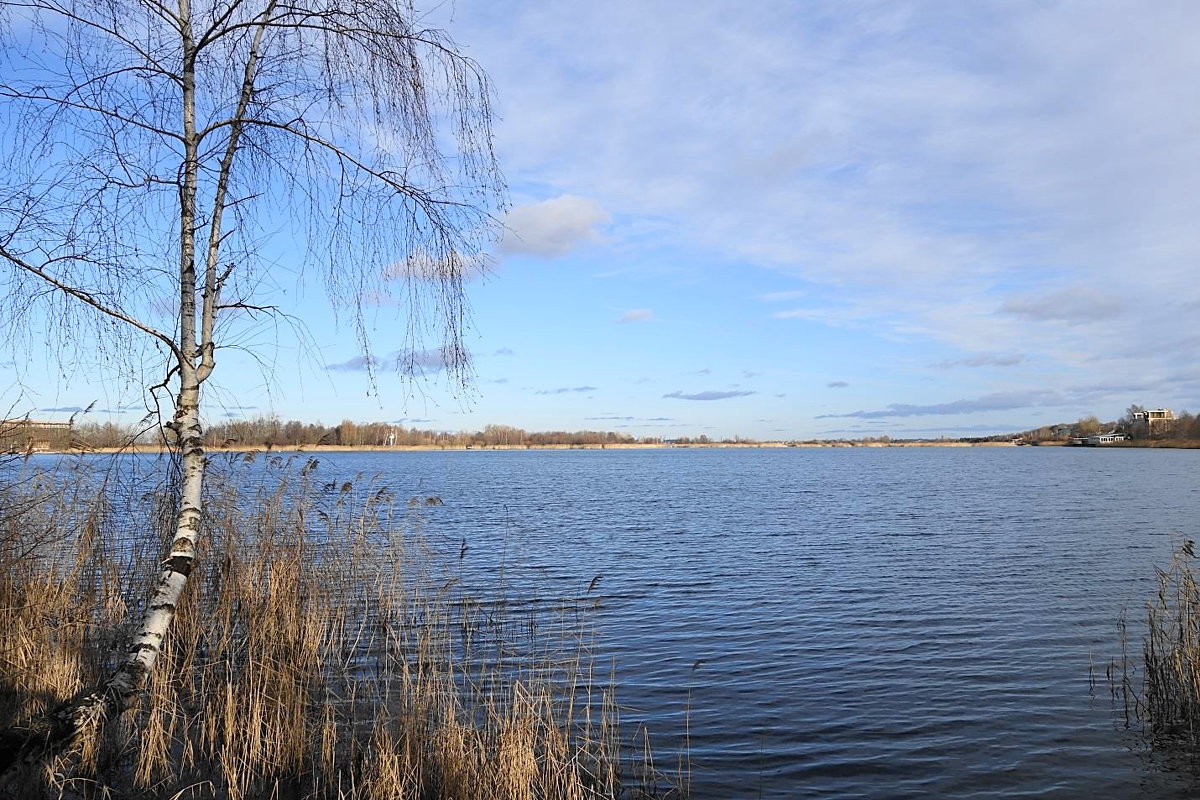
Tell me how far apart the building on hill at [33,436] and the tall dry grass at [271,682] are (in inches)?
19.3

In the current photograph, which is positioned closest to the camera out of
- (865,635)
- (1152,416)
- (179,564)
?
(179,564)

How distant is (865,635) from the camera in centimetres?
1378

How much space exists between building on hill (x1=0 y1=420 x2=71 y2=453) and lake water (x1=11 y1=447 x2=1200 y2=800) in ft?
23.4

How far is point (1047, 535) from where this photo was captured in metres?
26.5

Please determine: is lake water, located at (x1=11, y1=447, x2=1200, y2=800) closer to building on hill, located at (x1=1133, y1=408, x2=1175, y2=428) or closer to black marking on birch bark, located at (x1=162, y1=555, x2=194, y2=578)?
black marking on birch bark, located at (x1=162, y1=555, x2=194, y2=578)

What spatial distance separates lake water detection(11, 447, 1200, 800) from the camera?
27.1 ft

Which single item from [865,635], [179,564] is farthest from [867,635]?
[179,564]

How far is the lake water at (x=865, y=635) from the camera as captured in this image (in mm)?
8250

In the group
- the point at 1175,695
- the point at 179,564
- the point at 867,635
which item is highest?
→ the point at 179,564

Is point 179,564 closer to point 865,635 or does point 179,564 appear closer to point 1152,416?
point 865,635

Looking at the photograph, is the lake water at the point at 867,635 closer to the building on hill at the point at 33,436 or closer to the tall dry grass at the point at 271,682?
the tall dry grass at the point at 271,682

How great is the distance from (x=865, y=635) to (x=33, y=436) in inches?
499

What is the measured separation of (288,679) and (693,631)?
26.3 feet

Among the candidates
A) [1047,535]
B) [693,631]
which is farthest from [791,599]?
[1047,535]
